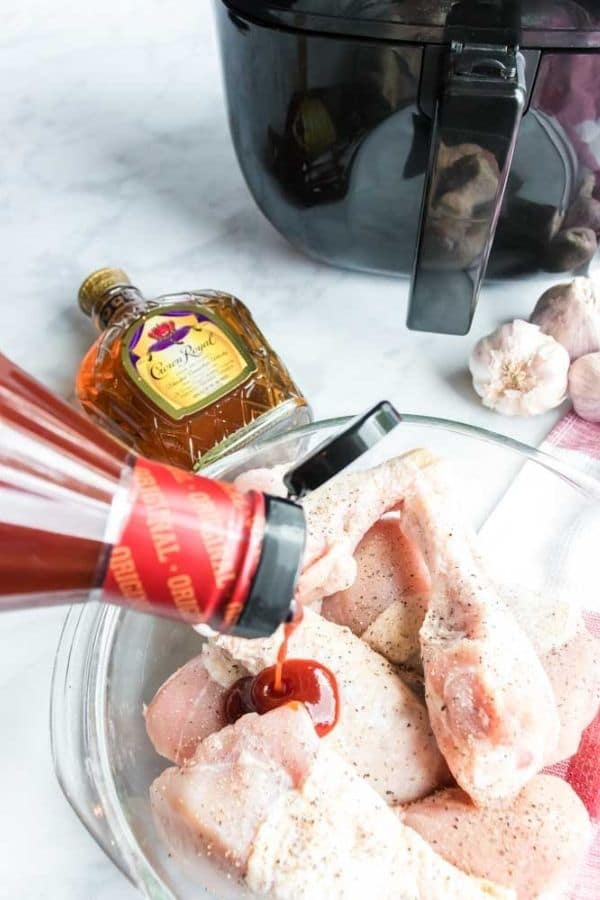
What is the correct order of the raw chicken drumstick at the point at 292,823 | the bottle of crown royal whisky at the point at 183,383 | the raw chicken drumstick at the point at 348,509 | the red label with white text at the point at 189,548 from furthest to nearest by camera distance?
the bottle of crown royal whisky at the point at 183,383 → the raw chicken drumstick at the point at 348,509 → the raw chicken drumstick at the point at 292,823 → the red label with white text at the point at 189,548

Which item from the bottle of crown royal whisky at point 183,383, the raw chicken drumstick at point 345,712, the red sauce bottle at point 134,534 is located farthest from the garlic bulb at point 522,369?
the red sauce bottle at point 134,534

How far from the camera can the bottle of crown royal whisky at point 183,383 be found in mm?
857

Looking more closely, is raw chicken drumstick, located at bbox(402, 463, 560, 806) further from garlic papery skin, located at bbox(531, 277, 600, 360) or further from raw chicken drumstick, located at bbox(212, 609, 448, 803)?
garlic papery skin, located at bbox(531, 277, 600, 360)

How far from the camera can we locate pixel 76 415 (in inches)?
20.2

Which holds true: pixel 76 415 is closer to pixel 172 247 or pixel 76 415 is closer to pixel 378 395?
pixel 378 395

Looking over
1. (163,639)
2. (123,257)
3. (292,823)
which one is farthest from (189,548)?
(123,257)

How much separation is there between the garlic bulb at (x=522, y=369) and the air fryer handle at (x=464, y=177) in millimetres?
63

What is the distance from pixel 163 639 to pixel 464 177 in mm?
465

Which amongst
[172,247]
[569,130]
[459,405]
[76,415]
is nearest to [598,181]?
[569,130]

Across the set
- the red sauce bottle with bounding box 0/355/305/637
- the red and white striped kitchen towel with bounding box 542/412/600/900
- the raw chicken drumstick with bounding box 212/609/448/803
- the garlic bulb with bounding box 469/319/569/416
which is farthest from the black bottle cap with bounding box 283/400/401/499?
the garlic bulb with bounding box 469/319/569/416

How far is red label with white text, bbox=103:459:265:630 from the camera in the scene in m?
0.43

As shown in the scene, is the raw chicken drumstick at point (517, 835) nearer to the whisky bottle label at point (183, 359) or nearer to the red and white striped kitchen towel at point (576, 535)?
the red and white striped kitchen towel at point (576, 535)

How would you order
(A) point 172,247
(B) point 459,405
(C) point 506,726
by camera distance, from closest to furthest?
1. (C) point 506,726
2. (B) point 459,405
3. (A) point 172,247

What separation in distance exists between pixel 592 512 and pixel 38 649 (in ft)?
1.67
